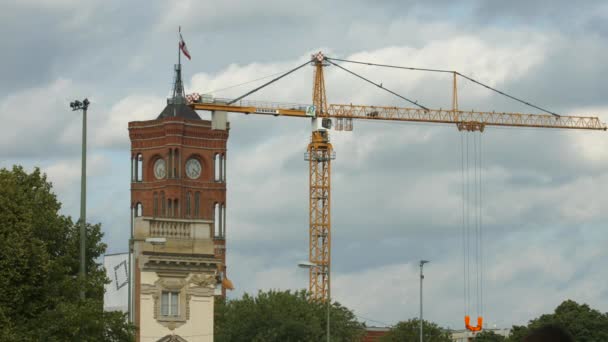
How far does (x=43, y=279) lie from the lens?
173ft

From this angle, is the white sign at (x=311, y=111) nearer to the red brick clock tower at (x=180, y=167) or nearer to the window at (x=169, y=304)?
the red brick clock tower at (x=180, y=167)

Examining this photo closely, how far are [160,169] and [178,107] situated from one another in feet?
33.0

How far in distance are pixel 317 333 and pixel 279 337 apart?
387 cm

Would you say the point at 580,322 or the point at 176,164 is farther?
the point at 176,164

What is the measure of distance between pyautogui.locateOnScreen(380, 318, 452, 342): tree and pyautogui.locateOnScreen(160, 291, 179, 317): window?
63.5 metres

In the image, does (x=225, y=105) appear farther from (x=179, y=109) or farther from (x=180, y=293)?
(x=180, y=293)

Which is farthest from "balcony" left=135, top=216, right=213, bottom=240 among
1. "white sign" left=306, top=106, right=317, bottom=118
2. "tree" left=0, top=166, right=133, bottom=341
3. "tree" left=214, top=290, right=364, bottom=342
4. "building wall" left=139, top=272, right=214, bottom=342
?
"white sign" left=306, top=106, right=317, bottom=118

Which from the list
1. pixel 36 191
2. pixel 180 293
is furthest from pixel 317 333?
pixel 36 191

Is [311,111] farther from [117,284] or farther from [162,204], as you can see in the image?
[117,284]

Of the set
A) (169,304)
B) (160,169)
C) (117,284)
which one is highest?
(160,169)

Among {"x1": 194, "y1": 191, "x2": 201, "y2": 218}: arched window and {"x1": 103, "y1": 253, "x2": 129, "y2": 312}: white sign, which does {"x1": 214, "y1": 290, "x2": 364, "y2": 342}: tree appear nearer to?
{"x1": 103, "y1": 253, "x2": 129, "y2": 312}: white sign

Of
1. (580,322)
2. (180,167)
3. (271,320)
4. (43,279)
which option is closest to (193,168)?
(180,167)

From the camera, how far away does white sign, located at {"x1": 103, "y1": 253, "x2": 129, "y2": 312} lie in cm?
8506

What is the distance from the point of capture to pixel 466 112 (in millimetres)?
180875
